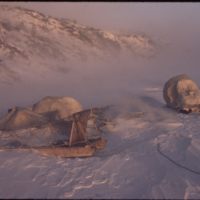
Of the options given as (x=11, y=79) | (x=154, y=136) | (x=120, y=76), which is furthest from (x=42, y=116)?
(x=120, y=76)

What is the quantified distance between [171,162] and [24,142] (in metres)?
3.59

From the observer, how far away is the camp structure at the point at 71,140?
827 cm

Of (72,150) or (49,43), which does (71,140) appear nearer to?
(72,150)

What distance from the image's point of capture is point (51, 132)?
9695 mm

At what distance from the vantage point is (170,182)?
6523 mm

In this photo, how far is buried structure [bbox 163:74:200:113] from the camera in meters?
12.2

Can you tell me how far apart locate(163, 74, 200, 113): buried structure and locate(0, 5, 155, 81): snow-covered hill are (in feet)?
32.4

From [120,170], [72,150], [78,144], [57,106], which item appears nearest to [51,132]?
[78,144]

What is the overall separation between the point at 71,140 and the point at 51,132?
1.05 m

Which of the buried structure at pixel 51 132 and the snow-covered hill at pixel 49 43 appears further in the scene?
the snow-covered hill at pixel 49 43

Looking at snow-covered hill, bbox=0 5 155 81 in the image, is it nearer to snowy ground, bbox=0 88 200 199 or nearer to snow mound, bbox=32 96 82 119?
snow mound, bbox=32 96 82 119

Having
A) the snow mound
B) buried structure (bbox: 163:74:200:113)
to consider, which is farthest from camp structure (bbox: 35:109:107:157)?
buried structure (bbox: 163:74:200:113)

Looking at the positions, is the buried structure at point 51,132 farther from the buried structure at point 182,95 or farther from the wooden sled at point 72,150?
the buried structure at point 182,95

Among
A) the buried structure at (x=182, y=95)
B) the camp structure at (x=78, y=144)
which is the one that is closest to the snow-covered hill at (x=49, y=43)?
the buried structure at (x=182, y=95)
